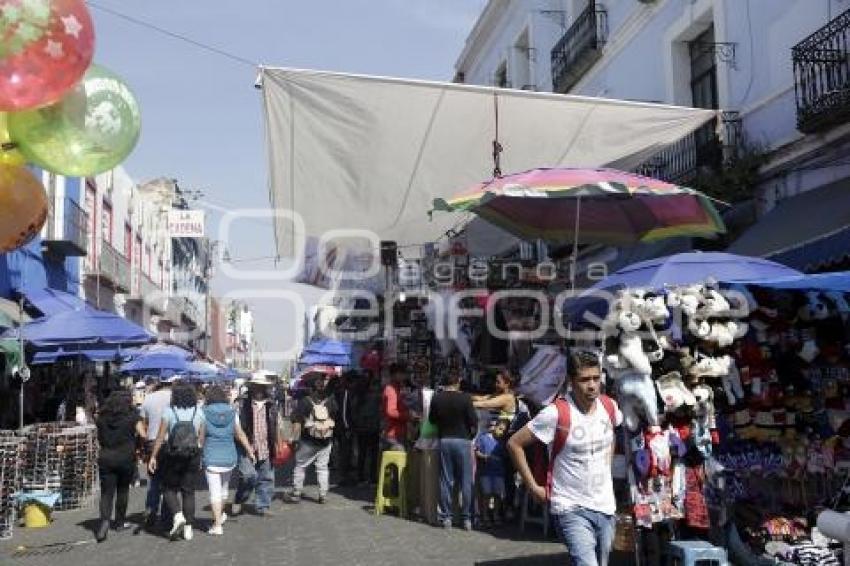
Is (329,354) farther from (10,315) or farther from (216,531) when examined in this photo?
(216,531)

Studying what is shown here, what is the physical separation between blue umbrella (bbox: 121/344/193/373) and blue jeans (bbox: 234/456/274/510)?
12.6 m

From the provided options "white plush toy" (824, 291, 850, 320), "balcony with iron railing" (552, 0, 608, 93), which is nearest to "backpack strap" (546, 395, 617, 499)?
"white plush toy" (824, 291, 850, 320)

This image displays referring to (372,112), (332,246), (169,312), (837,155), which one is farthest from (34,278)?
(169,312)

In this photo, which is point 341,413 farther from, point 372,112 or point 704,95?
point 704,95

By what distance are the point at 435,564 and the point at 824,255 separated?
4934 millimetres

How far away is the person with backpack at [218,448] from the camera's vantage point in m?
9.03

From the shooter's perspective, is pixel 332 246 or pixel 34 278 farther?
pixel 34 278

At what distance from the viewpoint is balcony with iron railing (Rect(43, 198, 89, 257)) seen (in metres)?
19.1

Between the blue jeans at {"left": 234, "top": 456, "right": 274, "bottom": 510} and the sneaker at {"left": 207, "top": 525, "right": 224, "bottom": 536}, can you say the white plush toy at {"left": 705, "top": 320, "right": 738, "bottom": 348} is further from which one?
the blue jeans at {"left": 234, "top": 456, "right": 274, "bottom": 510}

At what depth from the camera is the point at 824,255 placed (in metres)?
8.77

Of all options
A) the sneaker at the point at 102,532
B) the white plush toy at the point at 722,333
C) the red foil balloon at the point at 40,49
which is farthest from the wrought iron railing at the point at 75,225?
the white plush toy at the point at 722,333

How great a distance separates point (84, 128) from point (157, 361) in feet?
57.5

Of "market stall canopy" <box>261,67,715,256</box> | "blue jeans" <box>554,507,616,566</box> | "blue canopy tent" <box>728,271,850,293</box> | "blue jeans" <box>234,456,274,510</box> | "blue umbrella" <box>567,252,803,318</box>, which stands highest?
"market stall canopy" <box>261,67,715,256</box>

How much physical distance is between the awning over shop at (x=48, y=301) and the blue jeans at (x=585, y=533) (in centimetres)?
1280
